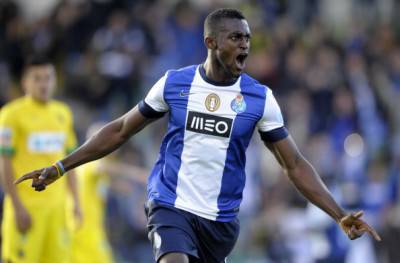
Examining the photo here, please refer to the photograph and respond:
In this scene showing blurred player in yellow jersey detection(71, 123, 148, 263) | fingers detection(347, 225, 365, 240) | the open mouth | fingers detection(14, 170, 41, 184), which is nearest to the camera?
fingers detection(347, 225, 365, 240)

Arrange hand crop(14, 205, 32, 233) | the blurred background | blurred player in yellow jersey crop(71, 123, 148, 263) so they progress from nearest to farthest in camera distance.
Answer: hand crop(14, 205, 32, 233)
blurred player in yellow jersey crop(71, 123, 148, 263)
the blurred background

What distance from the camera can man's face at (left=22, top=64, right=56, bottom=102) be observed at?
34.2 ft

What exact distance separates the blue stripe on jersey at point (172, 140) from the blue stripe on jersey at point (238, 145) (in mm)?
343

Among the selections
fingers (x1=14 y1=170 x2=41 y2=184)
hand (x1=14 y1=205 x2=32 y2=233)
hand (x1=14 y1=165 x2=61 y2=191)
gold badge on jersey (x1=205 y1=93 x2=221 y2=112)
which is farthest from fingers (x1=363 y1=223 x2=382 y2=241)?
hand (x1=14 y1=205 x2=32 y2=233)

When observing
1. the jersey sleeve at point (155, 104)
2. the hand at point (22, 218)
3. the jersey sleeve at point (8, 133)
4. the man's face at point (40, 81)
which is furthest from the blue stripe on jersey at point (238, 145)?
the man's face at point (40, 81)

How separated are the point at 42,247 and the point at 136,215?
18.7 ft

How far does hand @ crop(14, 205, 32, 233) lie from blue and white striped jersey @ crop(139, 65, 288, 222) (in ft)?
8.97

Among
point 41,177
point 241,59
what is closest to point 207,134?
point 241,59

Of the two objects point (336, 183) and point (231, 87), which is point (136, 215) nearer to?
point (336, 183)

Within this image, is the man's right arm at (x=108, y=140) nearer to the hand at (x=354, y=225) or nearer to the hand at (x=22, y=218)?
the hand at (x=354, y=225)

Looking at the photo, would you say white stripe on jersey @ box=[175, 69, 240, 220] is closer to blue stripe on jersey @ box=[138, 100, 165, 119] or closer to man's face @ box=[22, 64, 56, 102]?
blue stripe on jersey @ box=[138, 100, 165, 119]

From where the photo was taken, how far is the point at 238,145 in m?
7.43

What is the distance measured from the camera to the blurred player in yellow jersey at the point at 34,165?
10109mm

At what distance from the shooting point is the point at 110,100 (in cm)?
1667
